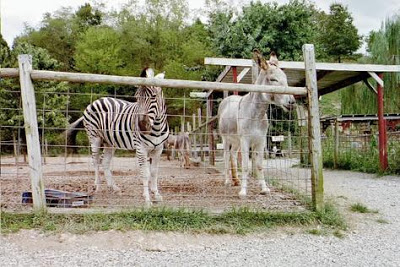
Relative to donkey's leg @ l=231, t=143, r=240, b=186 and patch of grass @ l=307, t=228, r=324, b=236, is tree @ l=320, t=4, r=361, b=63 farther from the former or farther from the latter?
patch of grass @ l=307, t=228, r=324, b=236

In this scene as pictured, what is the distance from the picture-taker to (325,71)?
9.10 m

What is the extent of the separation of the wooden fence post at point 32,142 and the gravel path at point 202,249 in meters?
0.43

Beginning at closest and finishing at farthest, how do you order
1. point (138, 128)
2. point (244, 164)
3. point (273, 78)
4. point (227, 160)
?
1. point (138, 128)
2. point (273, 78)
3. point (244, 164)
4. point (227, 160)

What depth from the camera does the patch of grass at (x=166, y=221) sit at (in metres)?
3.84

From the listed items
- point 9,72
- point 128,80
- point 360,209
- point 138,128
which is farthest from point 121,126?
point 360,209

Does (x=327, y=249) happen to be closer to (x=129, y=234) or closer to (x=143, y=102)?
(x=129, y=234)

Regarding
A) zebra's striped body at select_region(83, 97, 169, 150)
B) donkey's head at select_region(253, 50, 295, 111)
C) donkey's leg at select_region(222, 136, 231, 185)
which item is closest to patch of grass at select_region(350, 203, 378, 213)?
donkey's head at select_region(253, 50, 295, 111)

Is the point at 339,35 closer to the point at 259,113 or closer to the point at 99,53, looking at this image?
the point at 99,53

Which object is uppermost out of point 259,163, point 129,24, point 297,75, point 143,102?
point 129,24

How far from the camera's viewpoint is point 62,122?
15.3 metres

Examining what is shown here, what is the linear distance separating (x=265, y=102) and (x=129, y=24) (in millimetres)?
22308

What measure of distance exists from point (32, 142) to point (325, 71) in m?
7.00

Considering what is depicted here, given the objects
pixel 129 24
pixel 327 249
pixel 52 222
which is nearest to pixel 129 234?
pixel 52 222

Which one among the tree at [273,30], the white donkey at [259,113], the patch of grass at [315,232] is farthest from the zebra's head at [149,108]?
the tree at [273,30]
